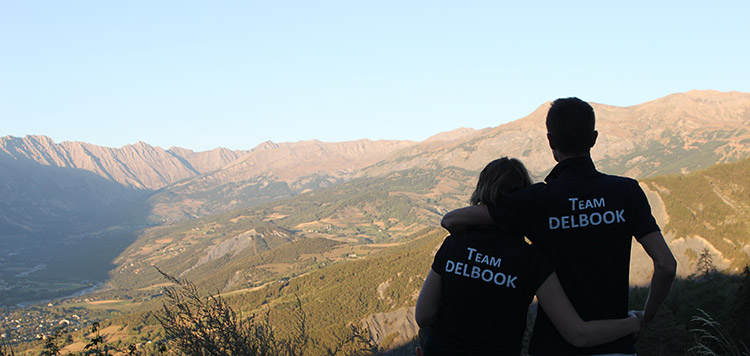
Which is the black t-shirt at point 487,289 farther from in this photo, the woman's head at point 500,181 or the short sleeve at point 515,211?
the woman's head at point 500,181

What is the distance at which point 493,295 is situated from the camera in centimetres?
343

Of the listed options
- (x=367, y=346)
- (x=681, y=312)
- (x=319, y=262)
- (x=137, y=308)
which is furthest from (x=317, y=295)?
(x=367, y=346)

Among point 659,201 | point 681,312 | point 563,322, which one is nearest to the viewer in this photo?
point 563,322

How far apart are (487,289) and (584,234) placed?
80 cm

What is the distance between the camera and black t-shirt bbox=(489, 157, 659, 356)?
331cm

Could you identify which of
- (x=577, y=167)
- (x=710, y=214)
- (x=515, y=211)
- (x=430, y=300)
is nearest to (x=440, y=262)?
(x=430, y=300)

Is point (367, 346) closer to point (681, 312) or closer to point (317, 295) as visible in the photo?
point (681, 312)

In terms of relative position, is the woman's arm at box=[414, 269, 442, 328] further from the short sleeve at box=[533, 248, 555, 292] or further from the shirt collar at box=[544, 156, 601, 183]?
the shirt collar at box=[544, 156, 601, 183]

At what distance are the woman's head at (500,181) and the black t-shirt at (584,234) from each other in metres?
0.17

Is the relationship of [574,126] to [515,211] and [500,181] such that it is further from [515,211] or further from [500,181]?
Answer: [515,211]

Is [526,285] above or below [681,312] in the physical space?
above

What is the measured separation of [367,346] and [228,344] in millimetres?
2530

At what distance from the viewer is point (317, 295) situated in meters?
112

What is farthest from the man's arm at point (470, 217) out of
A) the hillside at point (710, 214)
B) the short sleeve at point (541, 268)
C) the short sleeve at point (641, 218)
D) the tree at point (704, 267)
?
the hillside at point (710, 214)
